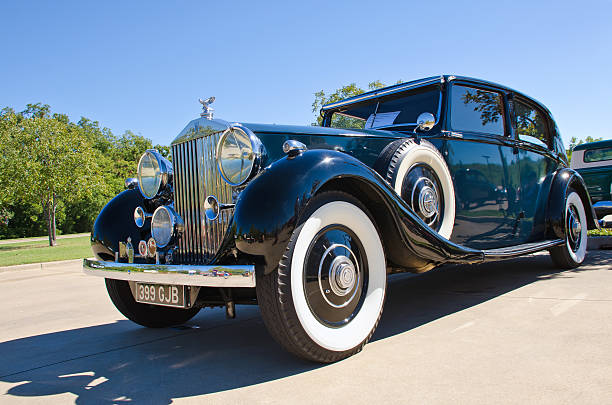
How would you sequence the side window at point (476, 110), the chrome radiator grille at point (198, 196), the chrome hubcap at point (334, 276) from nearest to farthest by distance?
the chrome hubcap at point (334, 276) → the chrome radiator grille at point (198, 196) → the side window at point (476, 110)

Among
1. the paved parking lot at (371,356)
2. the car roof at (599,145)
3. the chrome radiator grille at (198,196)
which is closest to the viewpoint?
the paved parking lot at (371,356)

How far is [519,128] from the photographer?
470cm

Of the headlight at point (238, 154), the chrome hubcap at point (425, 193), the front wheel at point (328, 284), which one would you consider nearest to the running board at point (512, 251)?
the chrome hubcap at point (425, 193)

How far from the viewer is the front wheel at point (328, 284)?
7.07 feet

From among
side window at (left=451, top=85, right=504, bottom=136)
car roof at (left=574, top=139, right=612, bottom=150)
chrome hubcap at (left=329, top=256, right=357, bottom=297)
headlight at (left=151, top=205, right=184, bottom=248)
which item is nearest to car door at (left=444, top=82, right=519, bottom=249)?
side window at (left=451, top=85, right=504, bottom=136)

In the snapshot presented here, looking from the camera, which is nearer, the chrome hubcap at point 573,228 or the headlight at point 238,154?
the headlight at point 238,154

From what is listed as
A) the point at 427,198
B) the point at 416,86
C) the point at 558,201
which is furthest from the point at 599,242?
the point at 427,198

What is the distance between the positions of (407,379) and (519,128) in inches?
138

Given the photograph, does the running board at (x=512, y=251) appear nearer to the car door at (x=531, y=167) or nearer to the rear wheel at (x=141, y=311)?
the car door at (x=531, y=167)

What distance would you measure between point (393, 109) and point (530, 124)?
6.03 feet

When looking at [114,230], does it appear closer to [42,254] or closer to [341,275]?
[341,275]

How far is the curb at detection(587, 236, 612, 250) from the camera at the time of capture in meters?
7.19

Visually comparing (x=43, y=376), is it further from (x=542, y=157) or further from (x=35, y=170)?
(x=35, y=170)

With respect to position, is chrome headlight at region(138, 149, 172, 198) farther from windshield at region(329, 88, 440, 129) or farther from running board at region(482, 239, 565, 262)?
running board at region(482, 239, 565, 262)
